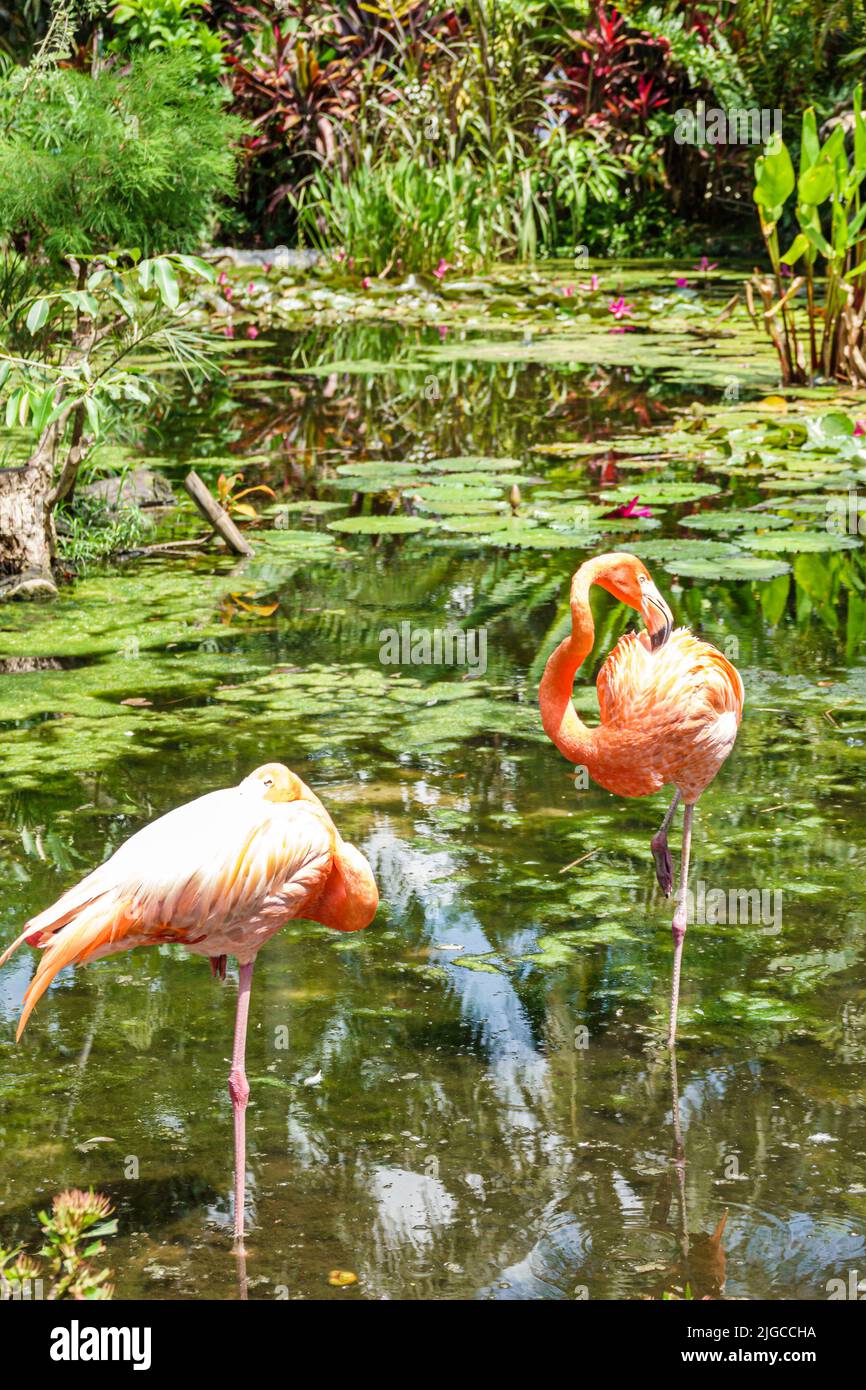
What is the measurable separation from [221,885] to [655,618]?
1.30m

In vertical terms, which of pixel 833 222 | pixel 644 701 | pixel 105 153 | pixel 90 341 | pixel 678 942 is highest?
pixel 833 222

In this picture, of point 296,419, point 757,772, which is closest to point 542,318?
point 296,419

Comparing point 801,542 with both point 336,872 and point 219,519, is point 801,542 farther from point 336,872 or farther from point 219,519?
point 336,872

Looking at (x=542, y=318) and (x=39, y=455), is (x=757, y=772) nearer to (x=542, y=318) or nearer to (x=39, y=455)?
(x=39, y=455)

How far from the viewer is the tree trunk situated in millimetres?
6621

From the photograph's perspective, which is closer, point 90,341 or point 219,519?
point 90,341

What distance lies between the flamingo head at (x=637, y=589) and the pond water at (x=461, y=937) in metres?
0.78

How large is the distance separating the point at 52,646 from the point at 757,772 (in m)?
2.66

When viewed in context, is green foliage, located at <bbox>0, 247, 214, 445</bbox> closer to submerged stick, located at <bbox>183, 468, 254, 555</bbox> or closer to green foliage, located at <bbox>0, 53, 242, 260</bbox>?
green foliage, located at <bbox>0, 53, 242, 260</bbox>

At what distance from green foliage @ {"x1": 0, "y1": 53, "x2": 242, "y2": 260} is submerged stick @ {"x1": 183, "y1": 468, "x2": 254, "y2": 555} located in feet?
3.64

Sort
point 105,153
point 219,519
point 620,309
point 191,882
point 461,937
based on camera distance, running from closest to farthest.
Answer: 1. point 191,882
2. point 461,937
3. point 105,153
4. point 219,519
5. point 620,309

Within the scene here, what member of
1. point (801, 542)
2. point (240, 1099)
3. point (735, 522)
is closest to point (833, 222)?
point (735, 522)

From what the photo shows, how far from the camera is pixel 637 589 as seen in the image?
3697mm

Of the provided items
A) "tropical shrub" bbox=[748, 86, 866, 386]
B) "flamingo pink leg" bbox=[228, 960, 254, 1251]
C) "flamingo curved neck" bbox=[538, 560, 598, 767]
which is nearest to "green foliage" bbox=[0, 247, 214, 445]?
"flamingo curved neck" bbox=[538, 560, 598, 767]
